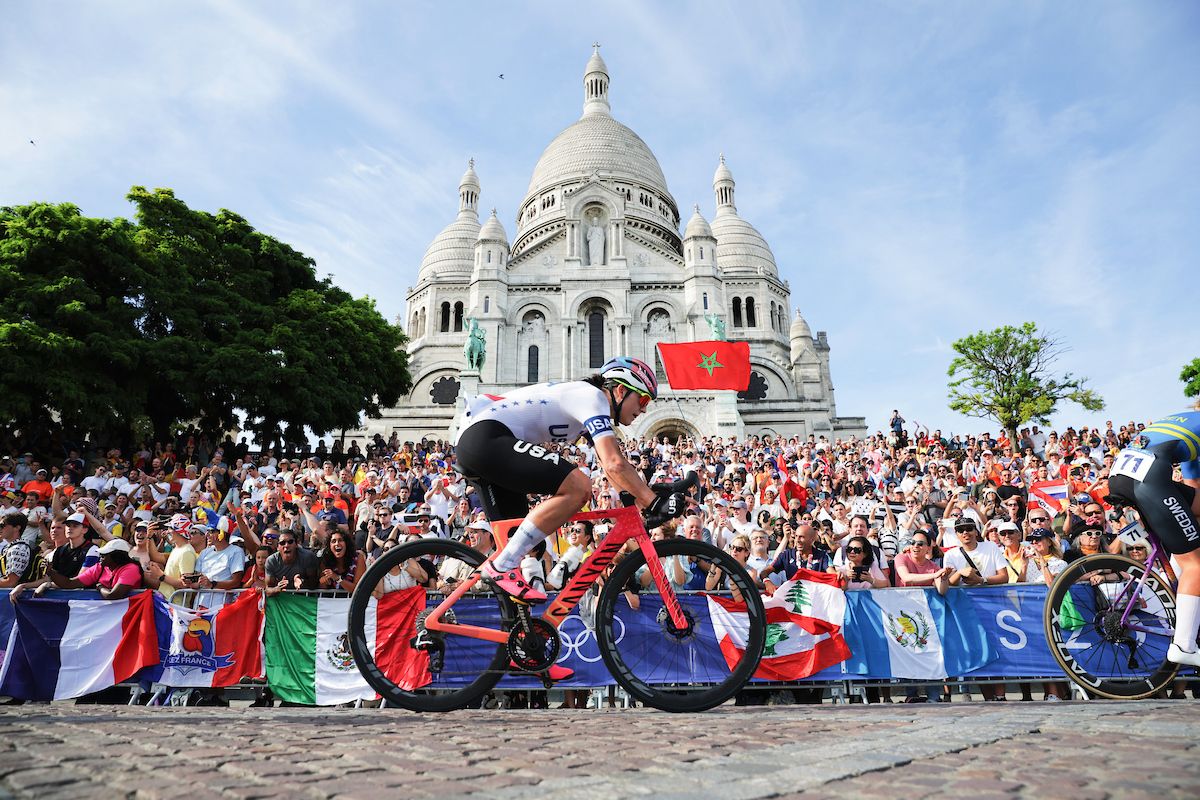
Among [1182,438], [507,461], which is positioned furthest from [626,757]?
[1182,438]

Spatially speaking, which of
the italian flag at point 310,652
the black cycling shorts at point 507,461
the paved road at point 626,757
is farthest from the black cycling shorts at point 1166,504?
the italian flag at point 310,652

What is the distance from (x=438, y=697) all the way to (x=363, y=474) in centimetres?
1479

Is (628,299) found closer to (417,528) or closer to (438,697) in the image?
(417,528)

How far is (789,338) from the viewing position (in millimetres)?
60406

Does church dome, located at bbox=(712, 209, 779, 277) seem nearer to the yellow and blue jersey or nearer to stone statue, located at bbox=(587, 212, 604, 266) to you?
stone statue, located at bbox=(587, 212, 604, 266)

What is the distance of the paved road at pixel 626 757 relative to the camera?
2.17m

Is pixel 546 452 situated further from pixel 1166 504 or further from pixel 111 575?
pixel 111 575

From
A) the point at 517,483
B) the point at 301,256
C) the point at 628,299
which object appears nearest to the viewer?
the point at 517,483

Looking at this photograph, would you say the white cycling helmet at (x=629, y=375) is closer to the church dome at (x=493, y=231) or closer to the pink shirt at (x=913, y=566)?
the pink shirt at (x=913, y=566)

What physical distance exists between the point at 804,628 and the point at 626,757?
4763 millimetres

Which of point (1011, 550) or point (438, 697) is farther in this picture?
point (1011, 550)

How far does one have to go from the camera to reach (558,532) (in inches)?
380

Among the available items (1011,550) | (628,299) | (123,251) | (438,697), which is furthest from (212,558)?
(628,299)

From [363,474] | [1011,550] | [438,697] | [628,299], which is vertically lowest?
[438,697]
